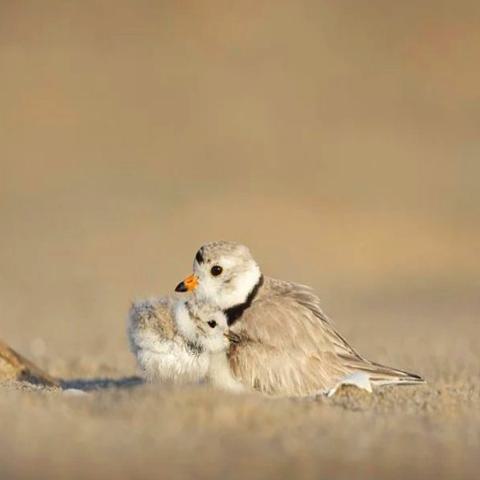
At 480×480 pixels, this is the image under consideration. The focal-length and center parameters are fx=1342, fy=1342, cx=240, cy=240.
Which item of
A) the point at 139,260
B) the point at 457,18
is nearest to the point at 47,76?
the point at 457,18

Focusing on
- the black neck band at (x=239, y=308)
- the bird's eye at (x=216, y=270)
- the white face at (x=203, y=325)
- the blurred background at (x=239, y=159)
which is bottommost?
the white face at (x=203, y=325)

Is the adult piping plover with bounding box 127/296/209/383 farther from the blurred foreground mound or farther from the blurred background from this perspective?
the blurred background

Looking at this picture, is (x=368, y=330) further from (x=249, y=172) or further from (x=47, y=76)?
(x=47, y=76)

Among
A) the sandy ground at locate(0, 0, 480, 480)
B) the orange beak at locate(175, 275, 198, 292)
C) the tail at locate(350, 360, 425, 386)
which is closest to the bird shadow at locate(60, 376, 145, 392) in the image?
the sandy ground at locate(0, 0, 480, 480)

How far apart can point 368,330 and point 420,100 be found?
13739mm

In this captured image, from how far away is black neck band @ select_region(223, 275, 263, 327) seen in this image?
273 inches

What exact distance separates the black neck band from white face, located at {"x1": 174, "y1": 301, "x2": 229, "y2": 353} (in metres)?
0.03

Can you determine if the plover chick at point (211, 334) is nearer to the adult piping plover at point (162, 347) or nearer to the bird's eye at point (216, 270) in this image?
the adult piping plover at point (162, 347)

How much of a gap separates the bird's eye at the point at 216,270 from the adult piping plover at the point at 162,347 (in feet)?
0.73

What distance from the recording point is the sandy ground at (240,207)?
5.35 metres

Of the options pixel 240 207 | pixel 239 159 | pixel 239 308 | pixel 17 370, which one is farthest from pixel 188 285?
pixel 239 159

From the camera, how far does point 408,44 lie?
88.9 feet

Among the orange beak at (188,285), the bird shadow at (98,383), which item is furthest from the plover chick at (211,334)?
the bird shadow at (98,383)

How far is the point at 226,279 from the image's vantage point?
709 centimetres
